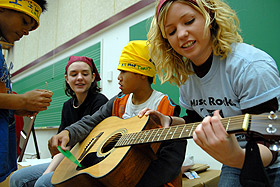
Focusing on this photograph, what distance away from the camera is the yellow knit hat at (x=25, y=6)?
114cm

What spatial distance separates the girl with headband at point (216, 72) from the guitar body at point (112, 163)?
0.20 meters

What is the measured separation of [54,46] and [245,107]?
3.99 meters

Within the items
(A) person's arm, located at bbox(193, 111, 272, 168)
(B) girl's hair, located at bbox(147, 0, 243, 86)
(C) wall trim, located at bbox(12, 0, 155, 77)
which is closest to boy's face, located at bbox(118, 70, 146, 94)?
(B) girl's hair, located at bbox(147, 0, 243, 86)

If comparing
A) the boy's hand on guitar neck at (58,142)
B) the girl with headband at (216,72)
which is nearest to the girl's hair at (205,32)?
the girl with headband at (216,72)

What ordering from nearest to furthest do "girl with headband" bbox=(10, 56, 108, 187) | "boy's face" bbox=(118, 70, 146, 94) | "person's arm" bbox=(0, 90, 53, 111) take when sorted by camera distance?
1. "person's arm" bbox=(0, 90, 53, 111)
2. "boy's face" bbox=(118, 70, 146, 94)
3. "girl with headband" bbox=(10, 56, 108, 187)

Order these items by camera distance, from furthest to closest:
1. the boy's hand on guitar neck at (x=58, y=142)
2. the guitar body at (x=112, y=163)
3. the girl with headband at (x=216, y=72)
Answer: the boy's hand on guitar neck at (x=58, y=142), the guitar body at (x=112, y=163), the girl with headband at (x=216, y=72)

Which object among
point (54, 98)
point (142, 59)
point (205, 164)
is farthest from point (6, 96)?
point (54, 98)

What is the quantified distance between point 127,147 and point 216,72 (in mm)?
543

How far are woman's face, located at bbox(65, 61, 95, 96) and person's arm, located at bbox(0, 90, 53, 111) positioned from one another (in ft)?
2.91

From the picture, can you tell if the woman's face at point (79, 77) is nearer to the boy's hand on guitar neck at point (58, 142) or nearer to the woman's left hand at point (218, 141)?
the boy's hand on guitar neck at point (58, 142)

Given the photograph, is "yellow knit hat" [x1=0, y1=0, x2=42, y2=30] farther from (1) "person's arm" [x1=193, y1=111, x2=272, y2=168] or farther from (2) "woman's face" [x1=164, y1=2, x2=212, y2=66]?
(1) "person's arm" [x1=193, y1=111, x2=272, y2=168]

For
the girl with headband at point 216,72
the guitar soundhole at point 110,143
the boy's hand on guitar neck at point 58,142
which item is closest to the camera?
the girl with headband at point 216,72

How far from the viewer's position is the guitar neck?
0.64 m

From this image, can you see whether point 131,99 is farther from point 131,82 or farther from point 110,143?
point 110,143
